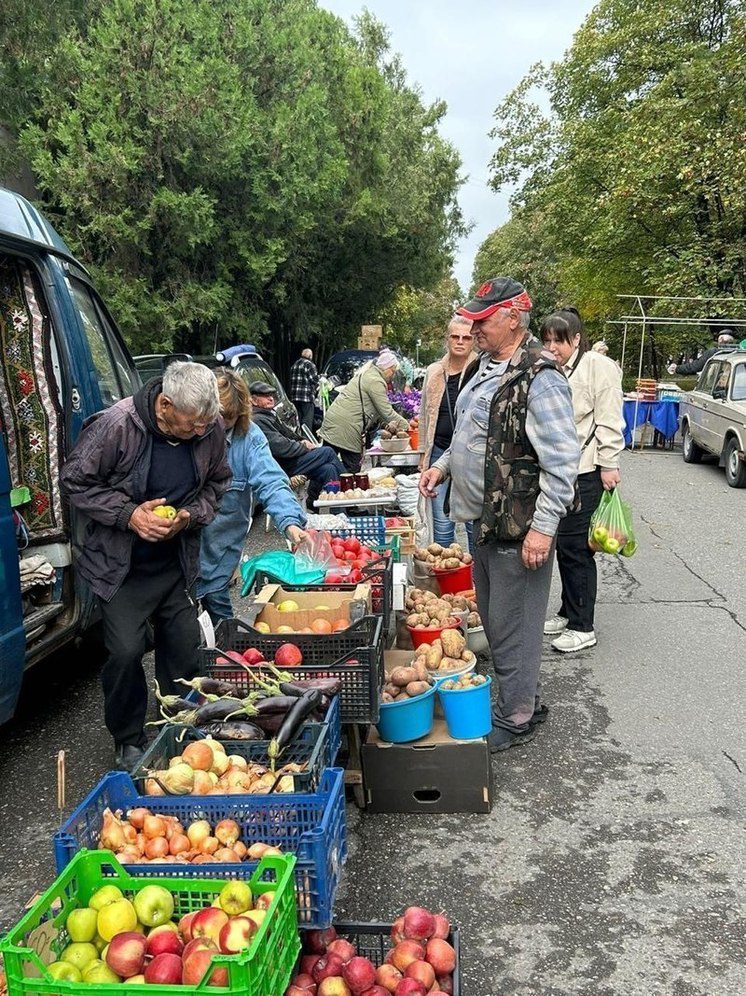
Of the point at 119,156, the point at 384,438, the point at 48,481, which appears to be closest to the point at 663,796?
the point at 48,481

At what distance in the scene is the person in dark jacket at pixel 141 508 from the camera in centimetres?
368

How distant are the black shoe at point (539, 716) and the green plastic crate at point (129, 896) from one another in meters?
2.54

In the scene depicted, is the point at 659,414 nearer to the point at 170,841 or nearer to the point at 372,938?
the point at 372,938

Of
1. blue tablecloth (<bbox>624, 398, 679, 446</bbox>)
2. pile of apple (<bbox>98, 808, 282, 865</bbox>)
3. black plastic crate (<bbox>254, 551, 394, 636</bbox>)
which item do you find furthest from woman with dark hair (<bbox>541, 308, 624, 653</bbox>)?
blue tablecloth (<bbox>624, 398, 679, 446</bbox>)

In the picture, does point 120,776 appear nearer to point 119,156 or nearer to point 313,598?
point 313,598

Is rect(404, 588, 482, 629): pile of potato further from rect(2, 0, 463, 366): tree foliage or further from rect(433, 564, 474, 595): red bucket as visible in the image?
rect(2, 0, 463, 366): tree foliage

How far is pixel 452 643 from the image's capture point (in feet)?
14.6

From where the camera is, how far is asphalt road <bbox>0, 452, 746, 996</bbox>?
9.50 ft

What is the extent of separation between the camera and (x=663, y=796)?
12.9 feet

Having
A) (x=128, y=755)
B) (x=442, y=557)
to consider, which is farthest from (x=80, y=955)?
(x=442, y=557)

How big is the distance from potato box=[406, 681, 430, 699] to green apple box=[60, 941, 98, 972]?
2001mm

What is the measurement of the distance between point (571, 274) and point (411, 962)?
1141 inches

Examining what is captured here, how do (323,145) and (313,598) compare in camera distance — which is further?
(323,145)

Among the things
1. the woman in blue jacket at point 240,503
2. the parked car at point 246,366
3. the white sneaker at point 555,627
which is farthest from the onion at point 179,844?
the parked car at point 246,366
